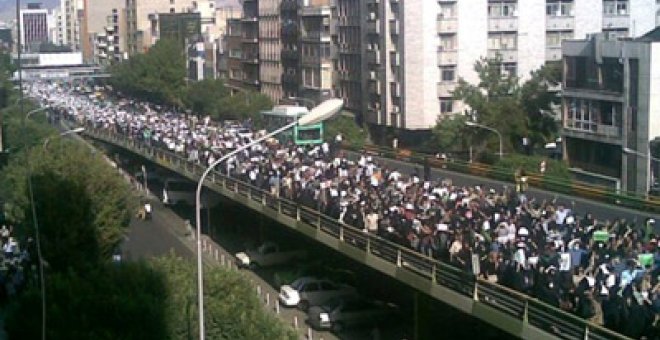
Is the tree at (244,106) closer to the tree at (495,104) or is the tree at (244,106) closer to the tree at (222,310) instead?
the tree at (495,104)

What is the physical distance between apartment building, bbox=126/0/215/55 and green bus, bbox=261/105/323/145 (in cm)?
6621

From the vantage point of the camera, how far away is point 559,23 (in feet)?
156

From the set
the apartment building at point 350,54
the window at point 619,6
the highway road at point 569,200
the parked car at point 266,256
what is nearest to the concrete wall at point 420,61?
the apartment building at point 350,54

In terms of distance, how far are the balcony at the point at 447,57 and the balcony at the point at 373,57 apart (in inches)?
133

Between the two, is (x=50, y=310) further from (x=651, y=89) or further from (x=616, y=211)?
(x=651, y=89)

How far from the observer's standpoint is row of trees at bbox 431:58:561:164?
38.0m

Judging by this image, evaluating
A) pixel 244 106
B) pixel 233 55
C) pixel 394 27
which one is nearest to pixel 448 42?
pixel 394 27

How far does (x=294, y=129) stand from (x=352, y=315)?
15.6 meters

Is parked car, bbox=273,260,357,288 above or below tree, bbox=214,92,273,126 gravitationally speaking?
below

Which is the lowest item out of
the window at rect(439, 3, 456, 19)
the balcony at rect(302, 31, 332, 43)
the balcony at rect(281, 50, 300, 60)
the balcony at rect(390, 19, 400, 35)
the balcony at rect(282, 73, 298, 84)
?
the balcony at rect(282, 73, 298, 84)

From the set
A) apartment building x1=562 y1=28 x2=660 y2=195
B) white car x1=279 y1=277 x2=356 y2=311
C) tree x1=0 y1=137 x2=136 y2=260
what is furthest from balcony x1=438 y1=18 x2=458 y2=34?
white car x1=279 y1=277 x2=356 y2=311

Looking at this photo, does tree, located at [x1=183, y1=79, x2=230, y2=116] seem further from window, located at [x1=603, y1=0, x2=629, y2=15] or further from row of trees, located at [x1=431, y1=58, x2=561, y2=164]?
row of trees, located at [x1=431, y1=58, x2=561, y2=164]

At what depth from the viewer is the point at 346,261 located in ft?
73.3

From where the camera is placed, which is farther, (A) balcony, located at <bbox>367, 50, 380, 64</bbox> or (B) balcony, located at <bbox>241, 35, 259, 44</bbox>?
(B) balcony, located at <bbox>241, 35, 259, 44</bbox>
